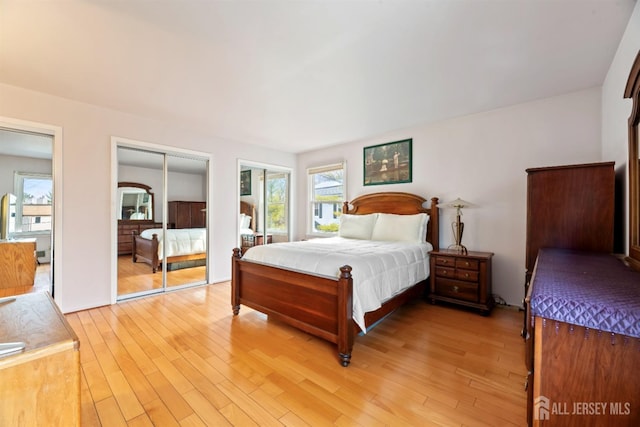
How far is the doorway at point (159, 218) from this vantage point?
11.6 feet

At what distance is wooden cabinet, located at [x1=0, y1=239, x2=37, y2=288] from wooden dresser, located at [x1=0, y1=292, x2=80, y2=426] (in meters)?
1.48

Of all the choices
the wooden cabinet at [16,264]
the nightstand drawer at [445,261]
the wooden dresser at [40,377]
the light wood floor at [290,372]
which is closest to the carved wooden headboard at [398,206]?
the nightstand drawer at [445,261]

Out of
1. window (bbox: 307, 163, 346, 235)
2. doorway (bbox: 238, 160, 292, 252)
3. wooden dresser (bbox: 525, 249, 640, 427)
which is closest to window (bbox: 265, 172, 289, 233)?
doorway (bbox: 238, 160, 292, 252)

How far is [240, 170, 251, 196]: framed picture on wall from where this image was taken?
4766mm

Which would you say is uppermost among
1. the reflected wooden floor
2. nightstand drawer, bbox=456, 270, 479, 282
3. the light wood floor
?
nightstand drawer, bbox=456, 270, 479, 282

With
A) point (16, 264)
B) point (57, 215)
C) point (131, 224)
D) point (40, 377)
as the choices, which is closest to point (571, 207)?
point (40, 377)

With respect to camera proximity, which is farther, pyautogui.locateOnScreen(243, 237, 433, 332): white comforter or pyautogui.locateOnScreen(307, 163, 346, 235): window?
pyautogui.locateOnScreen(307, 163, 346, 235): window

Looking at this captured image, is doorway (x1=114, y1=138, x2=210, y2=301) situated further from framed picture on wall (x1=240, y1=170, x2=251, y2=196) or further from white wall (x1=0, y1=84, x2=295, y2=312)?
framed picture on wall (x1=240, y1=170, x2=251, y2=196)

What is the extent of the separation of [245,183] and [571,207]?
4.36m

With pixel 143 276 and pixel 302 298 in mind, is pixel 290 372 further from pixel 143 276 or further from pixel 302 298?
pixel 143 276

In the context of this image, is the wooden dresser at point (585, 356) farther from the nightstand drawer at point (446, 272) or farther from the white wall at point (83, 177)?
the white wall at point (83, 177)

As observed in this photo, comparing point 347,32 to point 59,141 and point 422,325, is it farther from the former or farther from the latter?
point 59,141

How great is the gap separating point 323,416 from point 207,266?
3288 mm

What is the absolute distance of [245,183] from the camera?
4.82 metres
